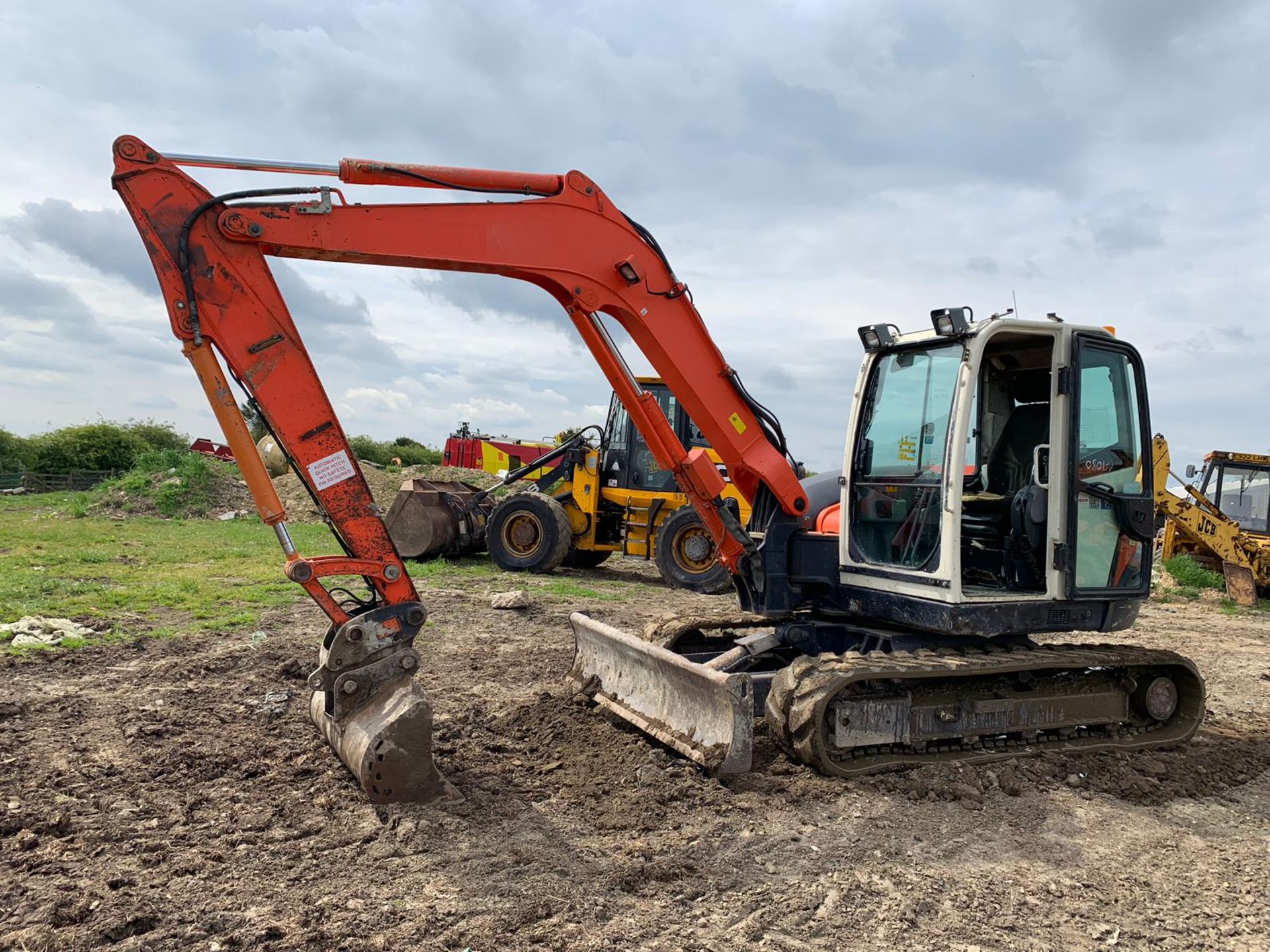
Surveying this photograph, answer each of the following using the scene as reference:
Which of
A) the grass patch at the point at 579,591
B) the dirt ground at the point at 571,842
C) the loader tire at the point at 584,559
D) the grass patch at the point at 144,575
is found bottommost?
the dirt ground at the point at 571,842

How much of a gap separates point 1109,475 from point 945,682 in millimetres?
1603

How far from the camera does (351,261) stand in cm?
481

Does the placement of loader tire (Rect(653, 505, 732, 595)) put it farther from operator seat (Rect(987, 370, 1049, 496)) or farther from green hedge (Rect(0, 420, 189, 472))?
green hedge (Rect(0, 420, 189, 472))

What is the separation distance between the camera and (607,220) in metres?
5.34

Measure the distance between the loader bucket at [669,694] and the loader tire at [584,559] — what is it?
25.7 feet

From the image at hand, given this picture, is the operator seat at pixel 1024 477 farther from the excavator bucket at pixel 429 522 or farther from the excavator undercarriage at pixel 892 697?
the excavator bucket at pixel 429 522

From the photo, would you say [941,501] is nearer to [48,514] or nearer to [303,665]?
[303,665]

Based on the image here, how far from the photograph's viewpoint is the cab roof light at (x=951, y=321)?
17.4 ft

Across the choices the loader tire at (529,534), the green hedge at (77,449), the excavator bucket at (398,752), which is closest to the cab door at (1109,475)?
the excavator bucket at (398,752)

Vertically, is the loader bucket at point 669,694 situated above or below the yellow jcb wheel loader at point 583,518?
below

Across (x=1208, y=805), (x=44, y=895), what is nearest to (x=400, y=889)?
(x=44, y=895)

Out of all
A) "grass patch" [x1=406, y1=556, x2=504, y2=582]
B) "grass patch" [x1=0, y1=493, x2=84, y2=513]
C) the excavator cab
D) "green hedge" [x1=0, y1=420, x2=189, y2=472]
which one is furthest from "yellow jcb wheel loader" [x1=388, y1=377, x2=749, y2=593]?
"green hedge" [x1=0, y1=420, x2=189, y2=472]

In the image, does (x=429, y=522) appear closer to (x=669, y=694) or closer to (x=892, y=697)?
(x=669, y=694)

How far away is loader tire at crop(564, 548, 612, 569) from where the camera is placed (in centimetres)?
1441
